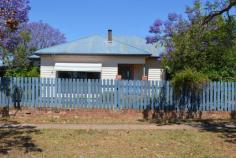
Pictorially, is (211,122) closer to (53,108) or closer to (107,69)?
(53,108)

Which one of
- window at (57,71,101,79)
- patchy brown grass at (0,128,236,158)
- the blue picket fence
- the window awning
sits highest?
the window awning

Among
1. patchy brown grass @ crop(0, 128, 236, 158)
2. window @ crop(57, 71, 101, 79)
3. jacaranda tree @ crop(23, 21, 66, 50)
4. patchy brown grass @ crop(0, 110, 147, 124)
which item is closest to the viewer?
patchy brown grass @ crop(0, 128, 236, 158)

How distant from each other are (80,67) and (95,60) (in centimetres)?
98

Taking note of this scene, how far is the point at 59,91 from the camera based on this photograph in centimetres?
1856

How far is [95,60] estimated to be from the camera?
90.3 feet

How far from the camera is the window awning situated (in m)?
27.1

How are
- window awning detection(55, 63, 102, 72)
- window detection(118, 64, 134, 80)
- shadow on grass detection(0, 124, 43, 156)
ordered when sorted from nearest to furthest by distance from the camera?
1. shadow on grass detection(0, 124, 43, 156)
2. window awning detection(55, 63, 102, 72)
3. window detection(118, 64, 134, 80)

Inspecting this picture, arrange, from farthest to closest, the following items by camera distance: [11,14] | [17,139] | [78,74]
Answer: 1. [78,74]
2. [11,14]
3. [17,139]

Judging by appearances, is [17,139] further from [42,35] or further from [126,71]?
[42,35]

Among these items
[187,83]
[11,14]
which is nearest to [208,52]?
[187,83]

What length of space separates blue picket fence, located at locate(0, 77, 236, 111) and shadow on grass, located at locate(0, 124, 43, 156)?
290 cm

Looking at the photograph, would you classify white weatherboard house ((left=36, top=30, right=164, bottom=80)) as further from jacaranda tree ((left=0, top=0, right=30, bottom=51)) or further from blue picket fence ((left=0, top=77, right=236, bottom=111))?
jacaranda tree ((left=0, top=0, right=30, bottom=51))

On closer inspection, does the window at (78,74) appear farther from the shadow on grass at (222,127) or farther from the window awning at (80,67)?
the shadow on grass at (222,127)

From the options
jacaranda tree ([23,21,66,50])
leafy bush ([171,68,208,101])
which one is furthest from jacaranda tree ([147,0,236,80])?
jacaranda tree ([23,21,66,50])
